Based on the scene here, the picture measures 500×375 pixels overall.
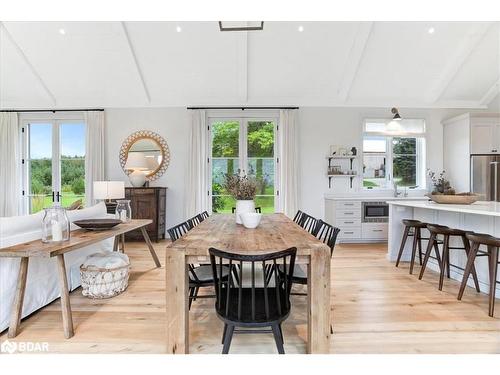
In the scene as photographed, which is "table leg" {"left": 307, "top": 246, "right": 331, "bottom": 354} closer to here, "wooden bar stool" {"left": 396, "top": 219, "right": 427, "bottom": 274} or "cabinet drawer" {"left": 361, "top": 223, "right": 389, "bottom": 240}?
"wooden bar stool" {"left": 396, "top": 219, "right": 427, "bottom": 274}

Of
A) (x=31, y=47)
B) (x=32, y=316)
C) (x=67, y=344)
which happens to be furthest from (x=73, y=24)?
(x=67, y=344)

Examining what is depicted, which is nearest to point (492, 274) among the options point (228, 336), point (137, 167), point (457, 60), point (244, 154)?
point (228, 336)

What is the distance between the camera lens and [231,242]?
6.39 feet

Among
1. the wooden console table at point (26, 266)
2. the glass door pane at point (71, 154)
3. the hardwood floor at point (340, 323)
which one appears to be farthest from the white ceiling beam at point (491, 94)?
the glass door pane at point (71, 154)

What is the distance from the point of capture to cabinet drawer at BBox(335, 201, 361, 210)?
5.27 metres

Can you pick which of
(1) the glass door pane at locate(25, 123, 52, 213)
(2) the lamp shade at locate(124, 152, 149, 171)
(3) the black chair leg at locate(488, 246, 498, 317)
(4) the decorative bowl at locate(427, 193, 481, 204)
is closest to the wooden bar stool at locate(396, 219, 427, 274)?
(4) the decorative bowl at locate(427, 193, 481, 204)

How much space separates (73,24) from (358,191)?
5.80m

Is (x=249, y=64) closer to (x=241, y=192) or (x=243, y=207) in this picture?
(x=241, y=192)

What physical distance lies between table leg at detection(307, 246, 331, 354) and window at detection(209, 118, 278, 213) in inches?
163

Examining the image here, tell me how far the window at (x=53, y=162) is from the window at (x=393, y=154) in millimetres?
5970

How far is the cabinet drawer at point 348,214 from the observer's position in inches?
208
